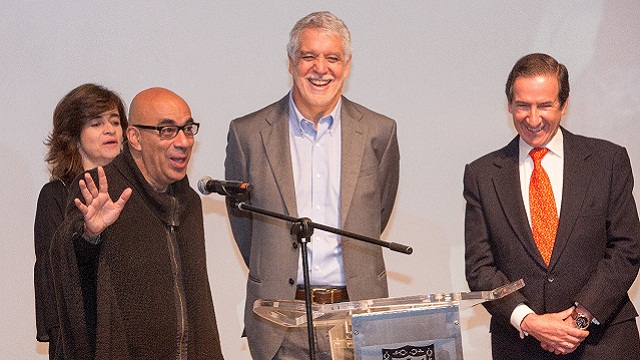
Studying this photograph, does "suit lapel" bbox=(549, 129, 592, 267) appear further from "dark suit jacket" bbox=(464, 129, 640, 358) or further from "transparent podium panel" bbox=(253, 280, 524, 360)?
"transparent podium panel" bbox=(253, 280, 524, 360)

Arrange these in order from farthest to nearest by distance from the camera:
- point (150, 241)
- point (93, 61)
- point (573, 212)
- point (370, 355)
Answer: point (93, 61)
point (573, 212)
point (150, 241)
point (370, 355)

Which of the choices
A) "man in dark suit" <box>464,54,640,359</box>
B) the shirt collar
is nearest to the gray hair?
the shirt collar

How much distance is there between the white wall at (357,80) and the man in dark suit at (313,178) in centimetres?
125

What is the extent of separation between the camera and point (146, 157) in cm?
381

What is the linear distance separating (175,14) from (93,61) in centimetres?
52

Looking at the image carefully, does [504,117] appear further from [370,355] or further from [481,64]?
[370,355]

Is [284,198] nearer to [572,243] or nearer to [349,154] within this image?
[349,154]

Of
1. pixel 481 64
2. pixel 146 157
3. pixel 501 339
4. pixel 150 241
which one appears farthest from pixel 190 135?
pixel 481 64

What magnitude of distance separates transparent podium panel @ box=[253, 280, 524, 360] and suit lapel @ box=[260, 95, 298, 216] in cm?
92

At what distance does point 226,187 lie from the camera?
3373 millimetres

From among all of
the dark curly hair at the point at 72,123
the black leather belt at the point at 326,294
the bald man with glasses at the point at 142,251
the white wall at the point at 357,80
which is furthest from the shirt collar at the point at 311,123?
the white wall at the point at 357,80

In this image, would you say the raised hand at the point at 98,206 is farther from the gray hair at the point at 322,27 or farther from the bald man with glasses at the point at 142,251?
the gray hair at the point at 322,27

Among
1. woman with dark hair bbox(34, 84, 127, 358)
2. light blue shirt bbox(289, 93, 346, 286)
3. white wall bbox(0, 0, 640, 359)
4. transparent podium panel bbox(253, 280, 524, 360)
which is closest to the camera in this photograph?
transparent podium panel bbox(253, 280, 524, 360)

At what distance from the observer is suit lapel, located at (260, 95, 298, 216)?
4.10m
